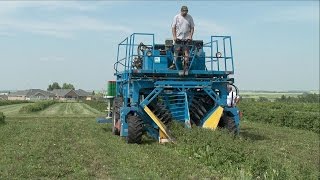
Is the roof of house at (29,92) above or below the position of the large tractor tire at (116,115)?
above

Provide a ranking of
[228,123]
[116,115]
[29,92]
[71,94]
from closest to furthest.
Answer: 1. [228,123]
2. [116,115]
3. [29,92]
4. [71,94]

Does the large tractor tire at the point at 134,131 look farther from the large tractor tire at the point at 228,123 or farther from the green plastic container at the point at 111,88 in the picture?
the green plastic container at the point at 111,88

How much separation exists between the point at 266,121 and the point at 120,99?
575 inches

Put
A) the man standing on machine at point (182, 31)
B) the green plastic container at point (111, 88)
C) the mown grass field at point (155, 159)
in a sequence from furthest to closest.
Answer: the green plastic container at point (111, 88) < the man standing on machine at point (182, 31) < the mown grass field at point (155, 159)

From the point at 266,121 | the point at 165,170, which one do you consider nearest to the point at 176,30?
the point at 165,170

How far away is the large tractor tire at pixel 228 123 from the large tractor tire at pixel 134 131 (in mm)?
2627

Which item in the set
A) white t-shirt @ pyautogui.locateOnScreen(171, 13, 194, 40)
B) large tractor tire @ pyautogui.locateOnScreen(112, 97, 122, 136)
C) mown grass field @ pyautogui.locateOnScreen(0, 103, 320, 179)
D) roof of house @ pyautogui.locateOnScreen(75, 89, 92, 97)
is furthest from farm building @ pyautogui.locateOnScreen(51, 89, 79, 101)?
mown grass field @ pyautogui.locateOnScreen(0, 103, 320, 179)

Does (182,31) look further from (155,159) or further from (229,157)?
(229,157)

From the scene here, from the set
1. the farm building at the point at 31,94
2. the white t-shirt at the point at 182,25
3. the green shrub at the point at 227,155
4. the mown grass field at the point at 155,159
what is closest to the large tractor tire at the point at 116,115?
the mown grass field at the point at 155,159

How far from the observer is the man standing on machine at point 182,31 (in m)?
14.8

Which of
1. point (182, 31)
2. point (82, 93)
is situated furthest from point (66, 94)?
point (182, 31)

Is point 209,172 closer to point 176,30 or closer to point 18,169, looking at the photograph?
point 18,169

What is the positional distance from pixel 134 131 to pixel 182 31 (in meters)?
3.57

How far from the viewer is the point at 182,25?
1488 centimetres
